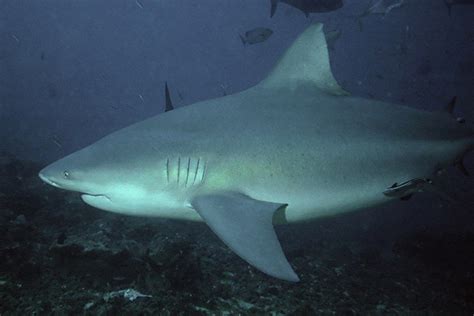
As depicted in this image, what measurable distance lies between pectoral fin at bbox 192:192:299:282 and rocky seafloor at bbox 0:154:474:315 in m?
1.03

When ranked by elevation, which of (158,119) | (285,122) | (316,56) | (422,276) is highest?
(316,56)

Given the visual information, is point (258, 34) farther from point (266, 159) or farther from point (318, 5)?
point (266, 159)

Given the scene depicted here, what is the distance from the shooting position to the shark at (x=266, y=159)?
2.99 meters

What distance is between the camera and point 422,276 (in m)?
5.63

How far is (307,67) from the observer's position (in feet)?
14.3

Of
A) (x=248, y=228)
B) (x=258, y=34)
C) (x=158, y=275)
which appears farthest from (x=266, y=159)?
(x=258, y=34)

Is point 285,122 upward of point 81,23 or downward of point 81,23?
downward

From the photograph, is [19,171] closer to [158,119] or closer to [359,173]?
[158,119]

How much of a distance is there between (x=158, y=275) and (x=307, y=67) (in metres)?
3.38

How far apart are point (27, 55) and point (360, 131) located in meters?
126

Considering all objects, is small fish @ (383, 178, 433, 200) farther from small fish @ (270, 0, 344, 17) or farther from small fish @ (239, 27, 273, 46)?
small fish @ (239, 27, 273, 46)

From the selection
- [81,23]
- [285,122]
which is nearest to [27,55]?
[81,23]

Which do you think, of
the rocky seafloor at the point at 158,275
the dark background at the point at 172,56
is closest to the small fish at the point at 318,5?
the dark background at the point at 172,56

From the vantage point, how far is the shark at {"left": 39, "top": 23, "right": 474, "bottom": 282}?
2990mm
